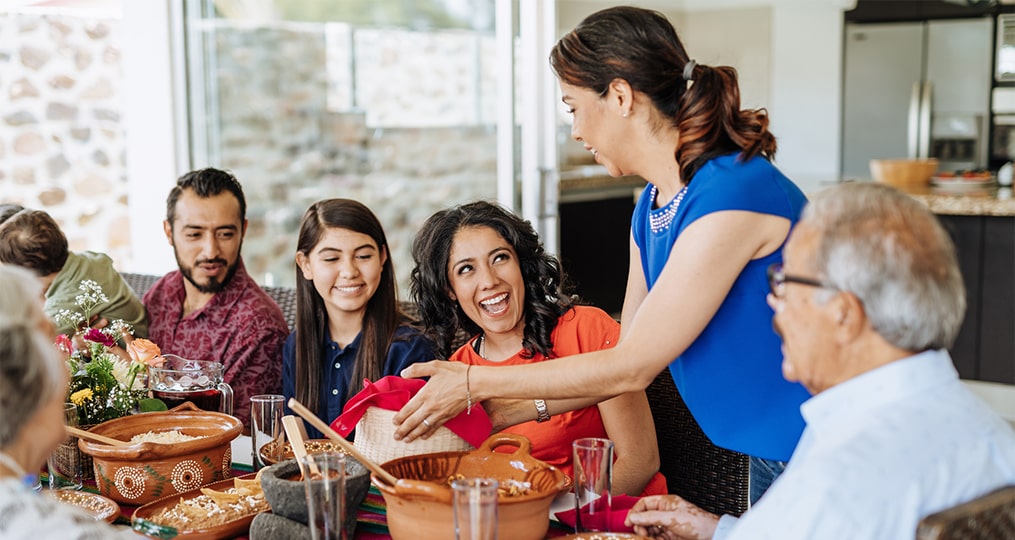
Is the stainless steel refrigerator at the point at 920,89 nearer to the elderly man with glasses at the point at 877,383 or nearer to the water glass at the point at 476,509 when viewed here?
the elderly man with glasses at the point at 877,383

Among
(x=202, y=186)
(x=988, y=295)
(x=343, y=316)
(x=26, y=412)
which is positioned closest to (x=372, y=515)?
(x=26, y=412)

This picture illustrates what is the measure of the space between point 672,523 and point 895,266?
24.0 inches

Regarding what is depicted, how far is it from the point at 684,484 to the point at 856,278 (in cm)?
118

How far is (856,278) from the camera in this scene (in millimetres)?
1146

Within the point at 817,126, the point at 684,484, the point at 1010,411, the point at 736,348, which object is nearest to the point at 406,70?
the point at 684,484

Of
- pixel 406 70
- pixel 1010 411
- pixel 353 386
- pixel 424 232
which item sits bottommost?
pixel 1010 411

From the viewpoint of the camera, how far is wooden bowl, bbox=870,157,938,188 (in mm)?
5910

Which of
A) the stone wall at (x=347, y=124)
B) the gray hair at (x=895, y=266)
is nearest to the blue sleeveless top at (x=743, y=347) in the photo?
the gray hair at (x=895, y=266)

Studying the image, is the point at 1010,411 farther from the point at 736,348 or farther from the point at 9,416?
the point at 9,416

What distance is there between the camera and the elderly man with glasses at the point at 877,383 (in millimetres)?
1079

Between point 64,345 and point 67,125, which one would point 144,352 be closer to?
point 64,345

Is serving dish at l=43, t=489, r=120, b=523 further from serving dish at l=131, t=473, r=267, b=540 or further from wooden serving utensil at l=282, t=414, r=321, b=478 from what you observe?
wooden serving utensil at l=282, t=414, r=321, b=478

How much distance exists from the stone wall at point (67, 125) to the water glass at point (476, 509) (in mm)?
4005

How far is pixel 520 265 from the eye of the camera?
89.5 inches
